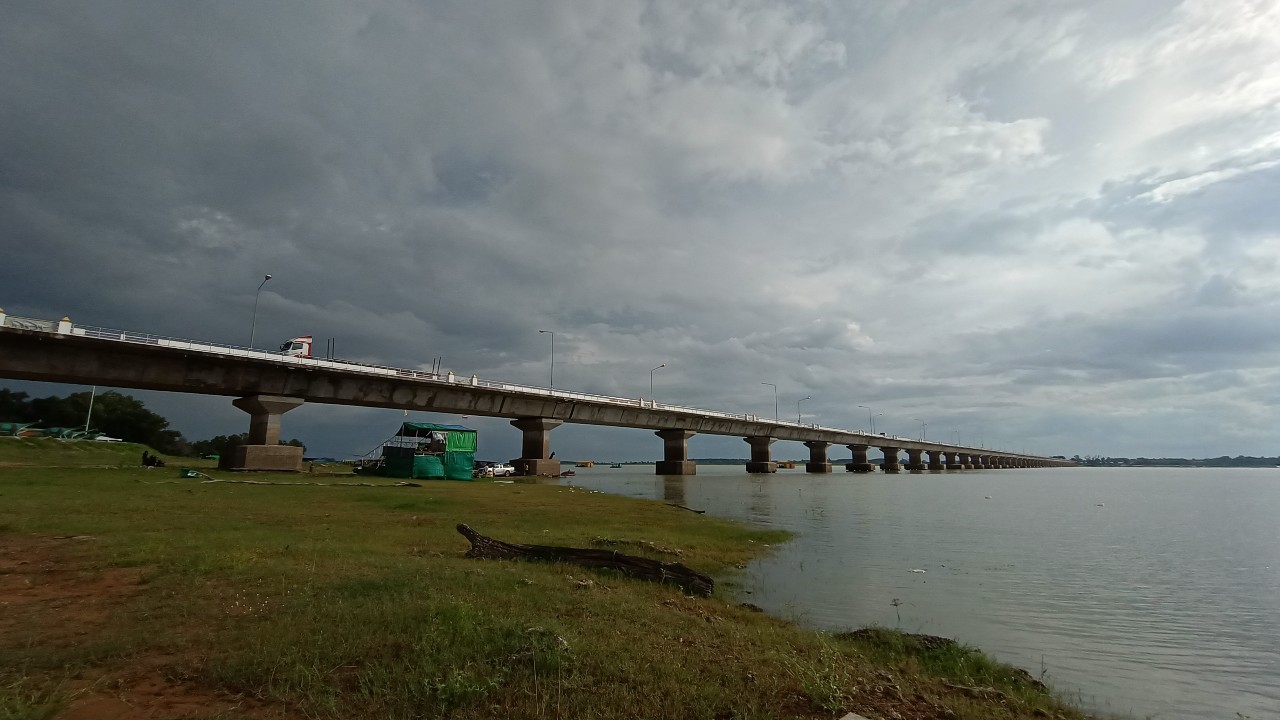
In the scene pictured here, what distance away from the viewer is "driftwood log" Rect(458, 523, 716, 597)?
13680 mm

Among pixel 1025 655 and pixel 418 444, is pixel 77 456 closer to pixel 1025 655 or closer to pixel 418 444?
pixel 418 444

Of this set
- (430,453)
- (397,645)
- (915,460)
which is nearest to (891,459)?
(915,460)

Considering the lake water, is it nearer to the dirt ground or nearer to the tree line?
the dirt ground

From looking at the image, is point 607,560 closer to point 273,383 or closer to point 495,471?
point 273,383

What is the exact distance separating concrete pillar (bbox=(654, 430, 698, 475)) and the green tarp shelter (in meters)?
44.1

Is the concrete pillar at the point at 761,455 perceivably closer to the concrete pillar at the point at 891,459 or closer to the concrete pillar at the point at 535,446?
the concrete pillar at the point at 535,446

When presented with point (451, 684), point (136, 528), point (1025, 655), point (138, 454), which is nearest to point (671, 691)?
point (451, 684)

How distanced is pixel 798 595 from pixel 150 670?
13.3 m

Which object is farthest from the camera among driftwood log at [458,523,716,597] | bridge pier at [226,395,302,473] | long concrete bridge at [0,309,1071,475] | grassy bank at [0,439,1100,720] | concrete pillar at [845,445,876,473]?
concrete pillar at [845,445,876,473]

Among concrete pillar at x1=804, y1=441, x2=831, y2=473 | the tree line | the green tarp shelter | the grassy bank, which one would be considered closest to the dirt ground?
the grassy bank

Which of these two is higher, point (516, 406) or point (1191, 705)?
point (516, 406)

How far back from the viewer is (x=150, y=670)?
22.8 ft

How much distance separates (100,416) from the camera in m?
95.0

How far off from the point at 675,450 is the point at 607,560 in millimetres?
90492
